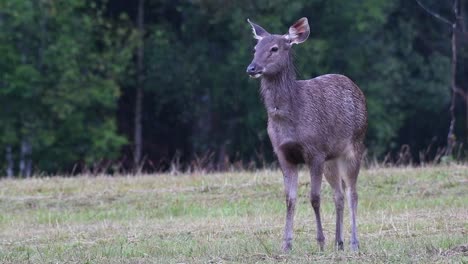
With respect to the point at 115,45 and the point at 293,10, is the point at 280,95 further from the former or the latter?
the point at 115,45

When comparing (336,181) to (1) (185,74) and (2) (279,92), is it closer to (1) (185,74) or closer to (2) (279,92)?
(2) (279,92)

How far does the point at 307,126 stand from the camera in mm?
13008

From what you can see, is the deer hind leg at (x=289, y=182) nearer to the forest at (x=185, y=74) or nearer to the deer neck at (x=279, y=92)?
the deer neck at (x=279, y=92)

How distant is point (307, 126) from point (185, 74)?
2738 centimetres

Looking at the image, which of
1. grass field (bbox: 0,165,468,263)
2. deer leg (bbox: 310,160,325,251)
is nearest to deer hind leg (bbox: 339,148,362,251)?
grass field (bbox: 0,165,468,263)

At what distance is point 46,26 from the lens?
39438 millimetres

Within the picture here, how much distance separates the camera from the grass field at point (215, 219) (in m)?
12.5

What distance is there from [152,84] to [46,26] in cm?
400

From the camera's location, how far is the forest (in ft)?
125

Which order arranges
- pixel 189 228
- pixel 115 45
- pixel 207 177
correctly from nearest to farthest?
pixel 189 228 → pixel 207 177 → pixel 115 45

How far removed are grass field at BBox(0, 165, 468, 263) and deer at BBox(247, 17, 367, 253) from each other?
565 millimetres

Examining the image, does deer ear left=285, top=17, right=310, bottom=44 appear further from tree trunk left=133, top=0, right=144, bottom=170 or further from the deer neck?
tree trunk left=133, top=0, right=144, bottom=170

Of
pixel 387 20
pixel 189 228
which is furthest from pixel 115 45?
pixel 189 228

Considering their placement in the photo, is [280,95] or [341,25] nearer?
[280,95]
